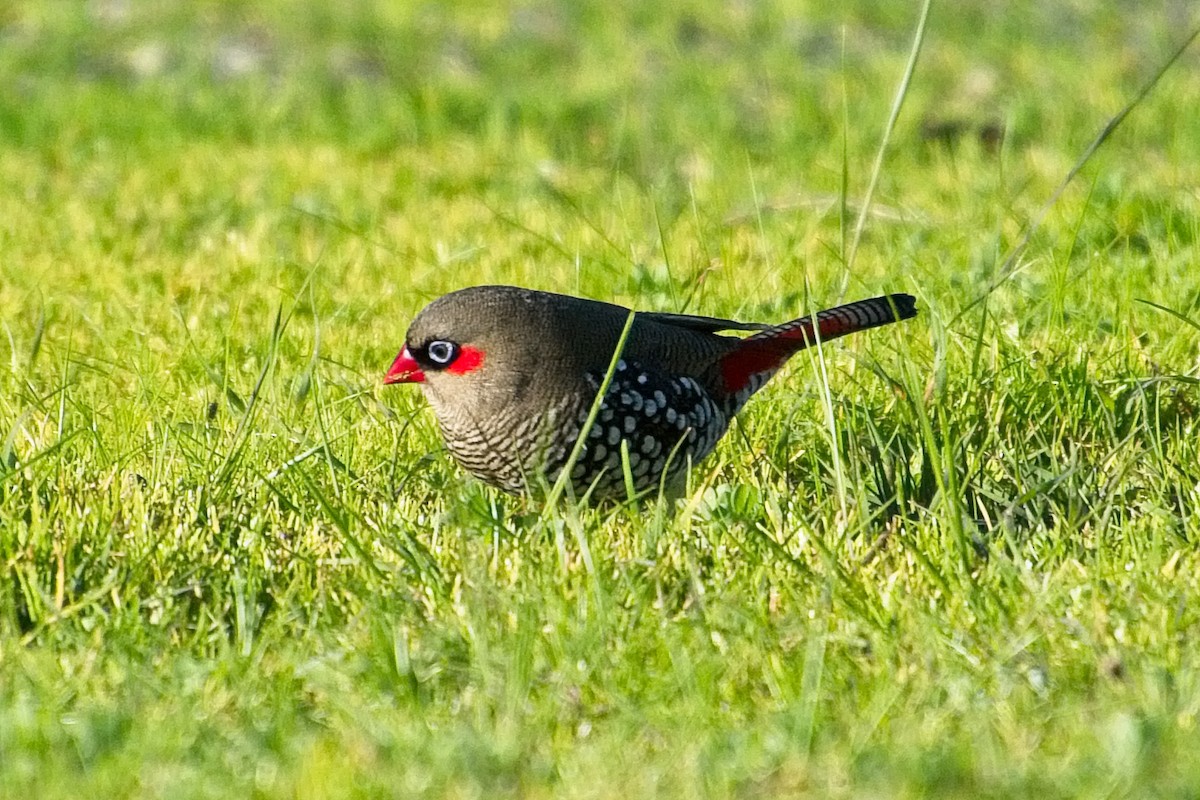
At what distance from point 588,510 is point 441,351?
1.86ft

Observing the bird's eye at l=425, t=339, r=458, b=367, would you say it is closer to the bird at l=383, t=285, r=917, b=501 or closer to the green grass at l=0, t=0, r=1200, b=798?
the bird at l=383, t=285, r=917, b=501

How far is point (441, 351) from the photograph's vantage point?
4.64 meters

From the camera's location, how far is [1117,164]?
7926 mm

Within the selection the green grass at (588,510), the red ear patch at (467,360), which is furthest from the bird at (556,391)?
the green grass at (588,510)

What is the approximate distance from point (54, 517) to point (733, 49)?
6981 millimetres

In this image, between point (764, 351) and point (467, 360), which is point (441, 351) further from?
point (764, 351)

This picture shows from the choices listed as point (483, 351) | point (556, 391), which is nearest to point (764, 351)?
point (556, 391)

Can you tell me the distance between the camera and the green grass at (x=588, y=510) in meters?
3.26

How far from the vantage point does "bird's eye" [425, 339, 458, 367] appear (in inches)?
182

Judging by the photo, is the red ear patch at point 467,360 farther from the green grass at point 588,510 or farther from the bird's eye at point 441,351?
the green grass at point 588,510

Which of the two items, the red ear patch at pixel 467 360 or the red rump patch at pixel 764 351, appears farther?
the red rump patch at pixel 764 351

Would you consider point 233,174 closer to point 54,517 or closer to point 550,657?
point 54,517

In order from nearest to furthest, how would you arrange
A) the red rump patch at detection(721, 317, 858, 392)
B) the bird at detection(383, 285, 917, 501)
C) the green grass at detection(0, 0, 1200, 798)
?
the green grass at detection(0, 0, 1200, 798) → the bird at detection(383, 285, 917, 501) → the red rump patch at detection(721, 317, 858, 392)

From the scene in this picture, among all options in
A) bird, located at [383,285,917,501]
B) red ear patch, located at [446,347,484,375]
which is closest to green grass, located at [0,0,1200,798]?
bird, located at [383,285,917,501]
